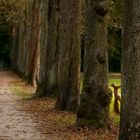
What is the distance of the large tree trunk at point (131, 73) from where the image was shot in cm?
1056

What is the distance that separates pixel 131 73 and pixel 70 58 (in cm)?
867

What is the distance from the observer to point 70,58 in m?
19.3

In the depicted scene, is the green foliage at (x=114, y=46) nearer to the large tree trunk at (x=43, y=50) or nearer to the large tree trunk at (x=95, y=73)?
the large tree trunk at (x=43, y=50)

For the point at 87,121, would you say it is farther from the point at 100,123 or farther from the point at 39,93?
the point at 39,93

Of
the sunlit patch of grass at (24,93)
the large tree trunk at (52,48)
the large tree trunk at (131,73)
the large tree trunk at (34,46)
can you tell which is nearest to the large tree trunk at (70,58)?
the large tree trunk at (52,48)

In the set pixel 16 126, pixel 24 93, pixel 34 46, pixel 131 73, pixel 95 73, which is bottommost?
pixel 24 93

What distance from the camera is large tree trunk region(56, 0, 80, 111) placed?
63.0 feet

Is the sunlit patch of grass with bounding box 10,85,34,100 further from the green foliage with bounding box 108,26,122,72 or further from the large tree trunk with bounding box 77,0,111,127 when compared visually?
the green foliage with bounding box 108,26,122,72

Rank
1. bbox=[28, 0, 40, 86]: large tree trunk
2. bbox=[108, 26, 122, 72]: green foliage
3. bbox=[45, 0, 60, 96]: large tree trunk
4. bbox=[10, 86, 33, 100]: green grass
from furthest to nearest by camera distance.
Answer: bbox=[108, 26, 122, 72]: green foliage
bbox=[28, 0, 40, 86]: large tree trunk
bbox=[10, 86, 33, 100]: green grass
bbox=[45, 0, 60, 96]: large tree trunk

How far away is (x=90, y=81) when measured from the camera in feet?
50.0

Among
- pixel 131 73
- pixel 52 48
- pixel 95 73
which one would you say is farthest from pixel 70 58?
pixel 131 73

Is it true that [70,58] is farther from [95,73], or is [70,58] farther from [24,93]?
[24,93]

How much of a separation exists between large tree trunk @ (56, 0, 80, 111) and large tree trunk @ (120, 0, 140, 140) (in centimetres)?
838

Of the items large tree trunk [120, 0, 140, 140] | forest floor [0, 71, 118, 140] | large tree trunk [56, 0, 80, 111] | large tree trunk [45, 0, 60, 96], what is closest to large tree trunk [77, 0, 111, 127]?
forest floor [0, 71, 118, 140]
